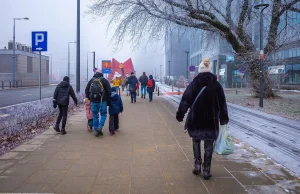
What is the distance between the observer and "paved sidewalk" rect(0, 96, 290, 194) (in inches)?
164

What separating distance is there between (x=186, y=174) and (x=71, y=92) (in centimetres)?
436

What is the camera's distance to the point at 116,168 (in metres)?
4.98

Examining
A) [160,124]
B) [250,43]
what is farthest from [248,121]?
[250,43]

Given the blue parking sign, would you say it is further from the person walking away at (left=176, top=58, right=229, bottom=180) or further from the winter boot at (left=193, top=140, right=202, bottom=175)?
the winter boot at (left=193, top=140, right=202, bottom=175)

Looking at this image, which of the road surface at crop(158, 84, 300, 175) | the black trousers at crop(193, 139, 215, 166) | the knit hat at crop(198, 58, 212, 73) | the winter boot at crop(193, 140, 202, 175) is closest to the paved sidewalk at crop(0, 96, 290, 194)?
the winter boot at crop(193, 140, 202, 175)

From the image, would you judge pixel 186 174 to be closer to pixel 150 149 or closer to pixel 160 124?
pixel 150 149

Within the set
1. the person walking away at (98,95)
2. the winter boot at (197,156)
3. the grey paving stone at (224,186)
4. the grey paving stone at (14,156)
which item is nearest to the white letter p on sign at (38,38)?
the person walking away at (98,95)

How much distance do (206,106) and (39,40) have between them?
7.65 metres

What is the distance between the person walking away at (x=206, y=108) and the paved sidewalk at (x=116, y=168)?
0.48m

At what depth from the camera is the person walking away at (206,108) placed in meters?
4.42

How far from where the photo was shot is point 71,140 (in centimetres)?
711

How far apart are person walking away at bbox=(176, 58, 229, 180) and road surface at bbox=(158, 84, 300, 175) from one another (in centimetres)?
163

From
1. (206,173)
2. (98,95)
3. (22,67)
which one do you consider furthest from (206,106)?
(22,67)

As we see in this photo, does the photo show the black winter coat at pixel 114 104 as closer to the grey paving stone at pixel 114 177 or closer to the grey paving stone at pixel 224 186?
the grey paving stone at pixel 114 177
